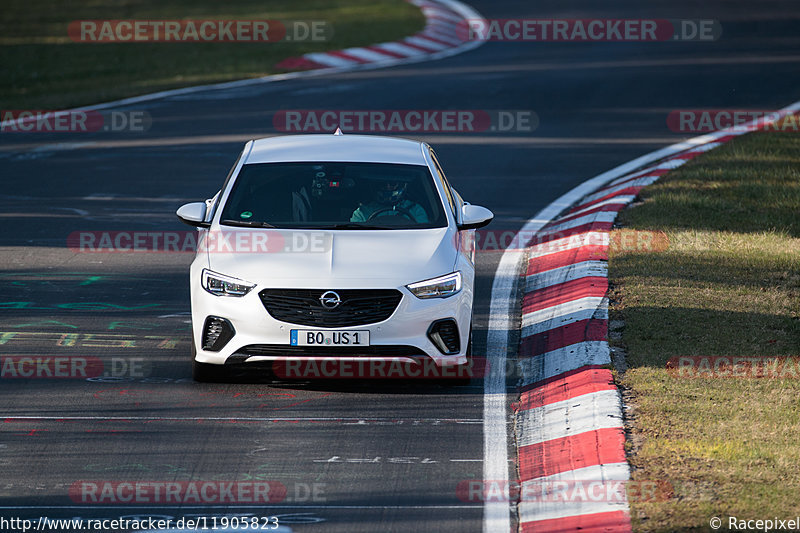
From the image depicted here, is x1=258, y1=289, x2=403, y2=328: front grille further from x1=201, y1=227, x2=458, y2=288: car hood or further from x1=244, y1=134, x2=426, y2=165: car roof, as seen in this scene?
x1=244, y1=134, x2=426, y2=165: car roof

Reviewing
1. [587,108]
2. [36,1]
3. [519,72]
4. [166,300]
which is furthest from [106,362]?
[36,1]

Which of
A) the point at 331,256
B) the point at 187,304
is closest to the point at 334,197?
the point at 331,256

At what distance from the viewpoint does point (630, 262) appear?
10812 mm

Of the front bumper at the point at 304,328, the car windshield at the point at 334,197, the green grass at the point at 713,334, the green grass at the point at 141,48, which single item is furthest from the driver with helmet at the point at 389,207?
the green grass at the point at 141,48

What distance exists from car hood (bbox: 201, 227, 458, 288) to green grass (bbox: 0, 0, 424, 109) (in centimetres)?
1286

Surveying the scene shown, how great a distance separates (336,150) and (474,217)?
1.32 m

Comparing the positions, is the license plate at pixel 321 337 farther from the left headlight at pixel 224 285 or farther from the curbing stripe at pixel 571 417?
the curbing stripe at pixel 571 417

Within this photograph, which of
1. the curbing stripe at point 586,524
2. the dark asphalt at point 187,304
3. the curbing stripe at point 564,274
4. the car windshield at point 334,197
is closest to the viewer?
the curbing stripe at point 586,524

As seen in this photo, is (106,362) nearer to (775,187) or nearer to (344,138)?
(344,138)

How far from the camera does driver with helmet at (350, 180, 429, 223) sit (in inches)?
348

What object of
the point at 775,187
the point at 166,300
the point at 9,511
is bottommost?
the point at 9,511

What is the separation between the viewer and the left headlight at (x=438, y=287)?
7.99 metres

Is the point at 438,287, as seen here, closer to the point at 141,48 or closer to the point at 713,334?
the point at 713,334

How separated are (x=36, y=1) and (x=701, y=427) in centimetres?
3316
